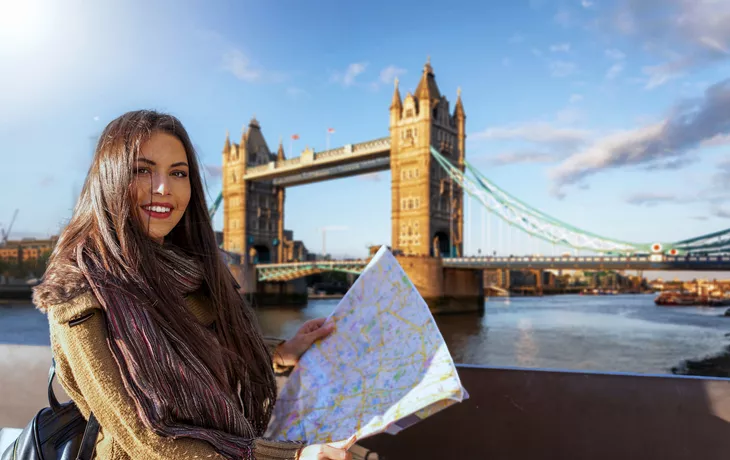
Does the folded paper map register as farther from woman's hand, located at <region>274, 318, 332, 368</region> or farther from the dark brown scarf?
the dark brown scarf

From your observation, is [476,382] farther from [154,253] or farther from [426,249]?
[426,249]

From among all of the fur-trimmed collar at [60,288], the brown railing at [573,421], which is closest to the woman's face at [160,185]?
the fur-trimmed collar at [60,288]

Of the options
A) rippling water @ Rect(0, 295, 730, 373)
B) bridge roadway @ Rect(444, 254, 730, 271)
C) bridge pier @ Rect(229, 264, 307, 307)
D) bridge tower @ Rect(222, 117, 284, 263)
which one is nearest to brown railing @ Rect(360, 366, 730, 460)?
rippling water @ Rect(0, 295, 730, 373)

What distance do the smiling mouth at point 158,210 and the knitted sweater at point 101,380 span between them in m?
0.19

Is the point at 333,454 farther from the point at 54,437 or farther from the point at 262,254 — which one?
the point at 262,254

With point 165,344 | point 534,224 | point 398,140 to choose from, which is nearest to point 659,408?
point 165,344

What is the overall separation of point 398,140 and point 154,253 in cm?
2669

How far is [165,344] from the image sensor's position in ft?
2.52

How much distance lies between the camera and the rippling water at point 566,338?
42.5ft

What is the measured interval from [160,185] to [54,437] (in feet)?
1.35

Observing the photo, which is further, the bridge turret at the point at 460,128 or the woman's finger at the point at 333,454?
the bridge turret at the point at 460,128

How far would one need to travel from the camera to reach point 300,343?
108cm

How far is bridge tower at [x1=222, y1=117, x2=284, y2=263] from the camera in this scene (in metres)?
35.5

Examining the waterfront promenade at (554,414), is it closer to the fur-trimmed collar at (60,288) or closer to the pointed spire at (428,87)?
the fur-trimmed collar at (60,288)
